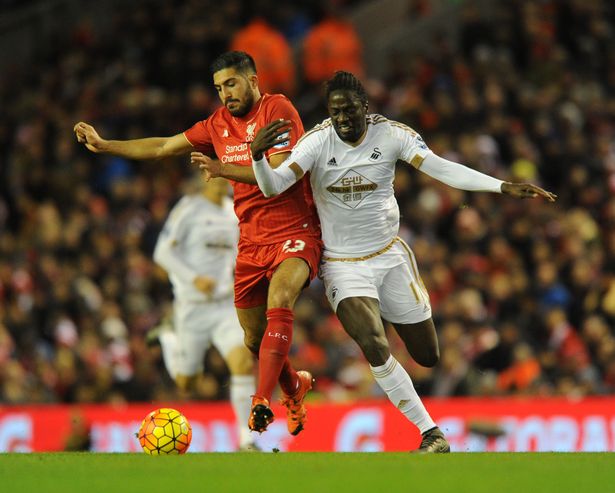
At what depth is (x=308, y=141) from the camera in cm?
920

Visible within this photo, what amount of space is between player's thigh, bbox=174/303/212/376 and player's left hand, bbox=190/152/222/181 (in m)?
3.96

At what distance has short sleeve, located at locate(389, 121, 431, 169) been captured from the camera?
9.26m

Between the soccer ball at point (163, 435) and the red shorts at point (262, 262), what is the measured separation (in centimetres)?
95

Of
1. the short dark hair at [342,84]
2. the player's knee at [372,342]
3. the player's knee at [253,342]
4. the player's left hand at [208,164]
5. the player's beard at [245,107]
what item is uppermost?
the player's beard at [245,107]

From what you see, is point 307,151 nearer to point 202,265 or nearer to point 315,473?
point 315,473

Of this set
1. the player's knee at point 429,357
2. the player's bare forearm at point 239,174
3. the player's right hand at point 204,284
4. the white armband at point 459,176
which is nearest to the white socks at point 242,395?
the player's right hand at point 204,284

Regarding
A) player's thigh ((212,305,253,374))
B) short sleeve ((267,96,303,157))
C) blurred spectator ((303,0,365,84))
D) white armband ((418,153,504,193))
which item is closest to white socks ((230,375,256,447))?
player's thigh ((212,305,253,374))

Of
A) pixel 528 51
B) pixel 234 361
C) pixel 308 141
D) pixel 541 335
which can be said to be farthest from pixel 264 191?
pixel 528 51

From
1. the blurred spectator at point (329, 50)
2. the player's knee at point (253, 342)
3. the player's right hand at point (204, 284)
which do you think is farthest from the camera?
the blurred spectator at point (329, 50)

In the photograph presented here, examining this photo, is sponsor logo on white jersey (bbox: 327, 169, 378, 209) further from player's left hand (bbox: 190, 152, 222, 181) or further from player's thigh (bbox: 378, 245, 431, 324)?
player's left hand (bbox: 190, 152, 222, 181)

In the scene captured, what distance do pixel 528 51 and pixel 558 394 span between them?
6678 mm

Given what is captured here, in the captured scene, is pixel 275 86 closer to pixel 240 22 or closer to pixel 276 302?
pixel 240 22

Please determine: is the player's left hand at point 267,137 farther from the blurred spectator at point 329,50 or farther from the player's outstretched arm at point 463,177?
the blurred spectator at point 329,50

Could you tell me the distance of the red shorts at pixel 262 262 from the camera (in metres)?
9.26
